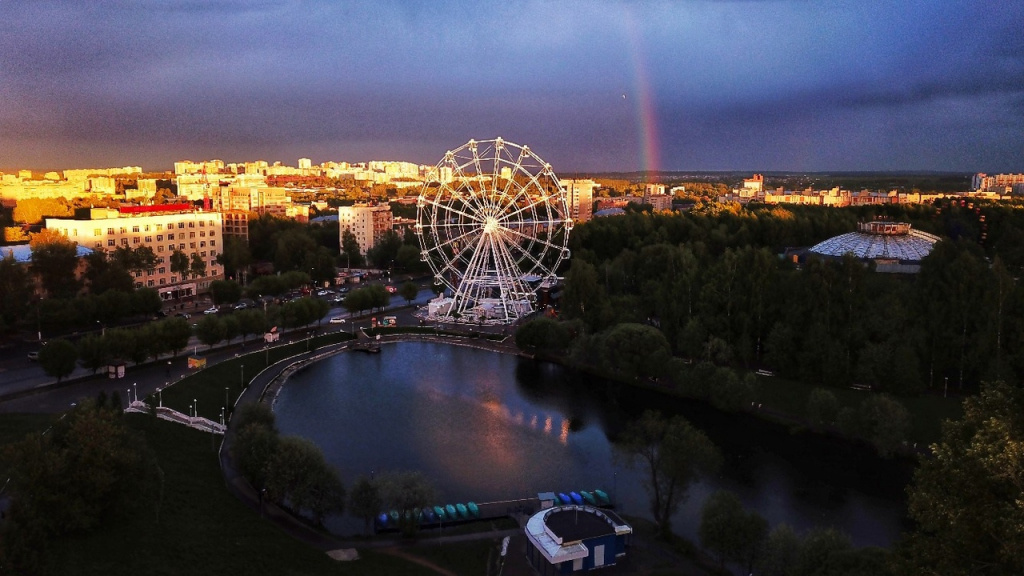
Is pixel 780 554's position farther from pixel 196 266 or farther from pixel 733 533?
pixel 196 266

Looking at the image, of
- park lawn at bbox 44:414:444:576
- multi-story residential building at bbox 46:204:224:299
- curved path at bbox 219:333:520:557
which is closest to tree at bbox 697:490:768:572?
curved path at bbox 219:333:520:557

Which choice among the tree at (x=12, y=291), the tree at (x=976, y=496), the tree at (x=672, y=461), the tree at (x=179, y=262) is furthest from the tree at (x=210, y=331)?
the tree at (x=976, y=496)

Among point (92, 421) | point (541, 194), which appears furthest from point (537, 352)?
point (92, 421)

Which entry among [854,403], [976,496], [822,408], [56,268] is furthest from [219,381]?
[976,496]

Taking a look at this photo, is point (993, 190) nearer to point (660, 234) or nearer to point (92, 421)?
point (660, 234)

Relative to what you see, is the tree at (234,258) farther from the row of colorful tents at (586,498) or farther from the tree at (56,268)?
the row of colorful tents at (586,498)
